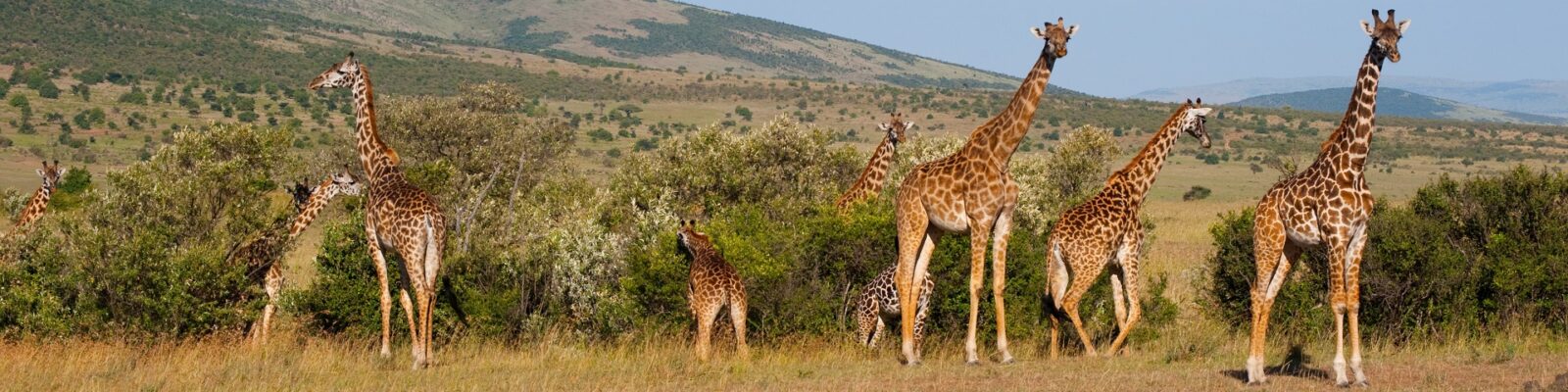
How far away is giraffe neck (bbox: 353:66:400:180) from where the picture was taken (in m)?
14.3

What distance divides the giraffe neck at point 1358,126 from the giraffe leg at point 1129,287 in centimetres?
241

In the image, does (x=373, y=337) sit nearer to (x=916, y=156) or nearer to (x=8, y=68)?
(x=916, y=156)

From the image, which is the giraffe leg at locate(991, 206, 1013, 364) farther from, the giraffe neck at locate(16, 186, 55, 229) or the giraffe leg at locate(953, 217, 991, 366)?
the giraffe neck at locate(16, 186, 55, 229)

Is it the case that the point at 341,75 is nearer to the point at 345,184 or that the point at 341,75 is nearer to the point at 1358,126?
the point at 345,184

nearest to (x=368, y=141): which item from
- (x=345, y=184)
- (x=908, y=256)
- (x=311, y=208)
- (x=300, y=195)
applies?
(x=311, y=208)

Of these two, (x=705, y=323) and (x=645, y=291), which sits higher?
(x=705, y=323)

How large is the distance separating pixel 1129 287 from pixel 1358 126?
2.87m

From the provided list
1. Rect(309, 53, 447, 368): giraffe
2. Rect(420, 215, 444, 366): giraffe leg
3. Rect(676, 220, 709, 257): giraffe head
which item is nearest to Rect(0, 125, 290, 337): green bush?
Rect(309, 53, 447, 368): giraffe

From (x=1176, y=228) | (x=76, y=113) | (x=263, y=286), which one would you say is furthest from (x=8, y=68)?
(x=263, y=286)

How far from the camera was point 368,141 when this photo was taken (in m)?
14.8

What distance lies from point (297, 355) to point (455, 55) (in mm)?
143668

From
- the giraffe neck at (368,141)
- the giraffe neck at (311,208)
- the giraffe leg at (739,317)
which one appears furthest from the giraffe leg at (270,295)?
the giraffe leg at (739,317)

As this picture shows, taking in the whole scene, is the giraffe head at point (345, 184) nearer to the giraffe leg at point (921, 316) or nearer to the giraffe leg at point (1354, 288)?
the giraffe leg at point (921, 316)

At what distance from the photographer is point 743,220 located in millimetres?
16594
